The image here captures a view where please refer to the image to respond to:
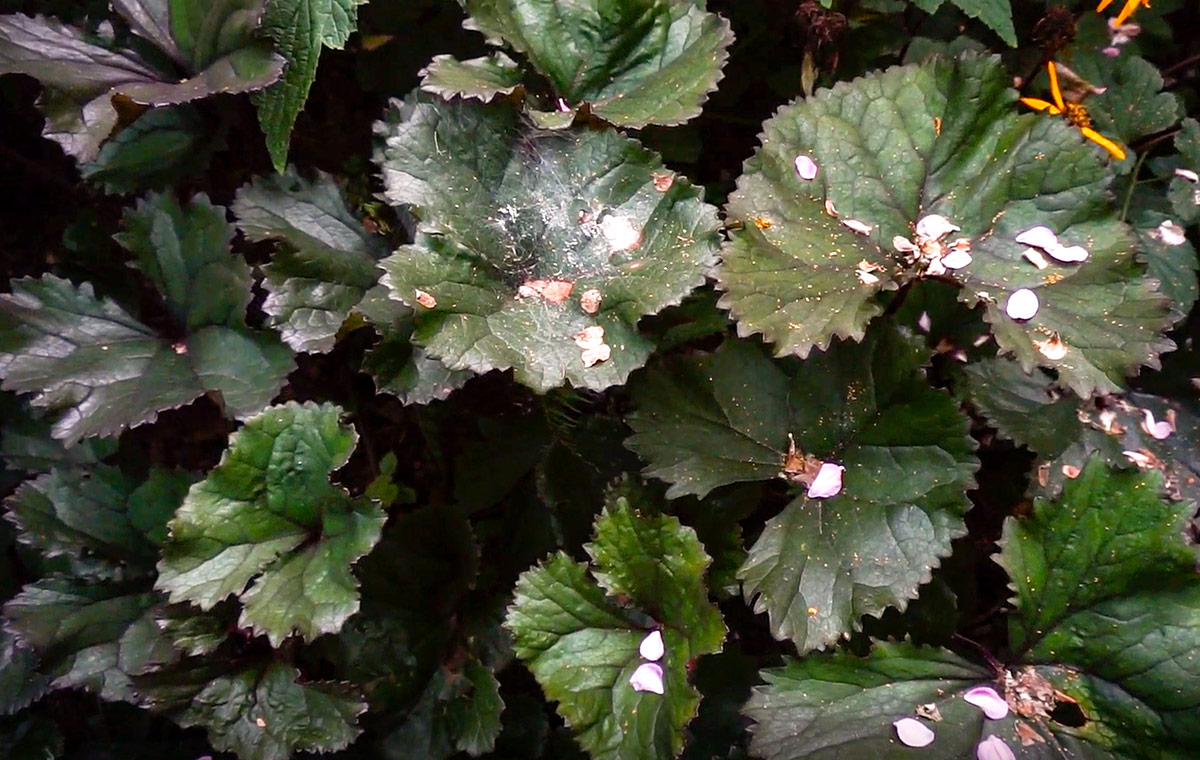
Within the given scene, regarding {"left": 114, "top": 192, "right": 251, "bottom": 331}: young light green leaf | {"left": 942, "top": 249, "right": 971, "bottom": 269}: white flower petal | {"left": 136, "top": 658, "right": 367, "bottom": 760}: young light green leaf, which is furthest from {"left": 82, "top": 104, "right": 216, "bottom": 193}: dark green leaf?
{"left": 942, "top": 249, "right": 971, "bottom": 269}: white flower petal

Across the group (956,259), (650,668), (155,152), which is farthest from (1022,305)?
Result: (155,152)

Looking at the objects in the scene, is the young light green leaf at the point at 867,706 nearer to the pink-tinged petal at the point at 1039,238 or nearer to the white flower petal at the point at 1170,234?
the pink-tinged petal at the point at 1039,238

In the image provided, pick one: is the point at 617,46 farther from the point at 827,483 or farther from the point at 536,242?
the point at 827,483

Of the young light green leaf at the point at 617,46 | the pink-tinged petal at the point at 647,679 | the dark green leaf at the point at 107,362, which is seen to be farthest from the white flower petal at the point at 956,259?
the dark green leaf at the point at 107,362

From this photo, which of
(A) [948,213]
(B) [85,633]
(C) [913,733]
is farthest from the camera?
(B) [85,633]

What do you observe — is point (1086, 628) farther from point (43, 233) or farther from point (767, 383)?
point (43, 233)

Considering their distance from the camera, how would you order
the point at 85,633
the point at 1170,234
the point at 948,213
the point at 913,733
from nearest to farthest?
the point at 913,733 < the point at 948,213 < the point at 85,633 < the point at 1170,234
